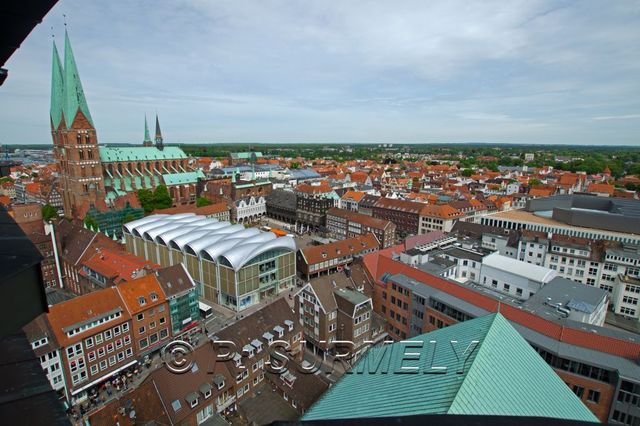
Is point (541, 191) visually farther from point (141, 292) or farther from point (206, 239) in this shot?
point (141, 292)

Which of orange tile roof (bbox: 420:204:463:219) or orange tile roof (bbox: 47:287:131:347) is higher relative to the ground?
orange tile roof (bbox: 420:204:463:219)

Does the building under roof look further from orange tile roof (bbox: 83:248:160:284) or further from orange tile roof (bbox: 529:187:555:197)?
orange tile roof (bbox: 529:187:555:197)

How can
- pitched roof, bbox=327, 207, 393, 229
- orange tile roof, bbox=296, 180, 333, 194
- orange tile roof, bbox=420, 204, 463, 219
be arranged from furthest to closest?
orange tile roof, bbox=296, 180, 333, 194 < orange tile roof, bbox=420, 204, 463, 219 < pitched roof, bbox=327, 207, 393, 229

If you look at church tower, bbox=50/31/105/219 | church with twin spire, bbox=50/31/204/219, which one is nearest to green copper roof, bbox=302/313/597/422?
church with twin spire, bbox=50/31/204/219

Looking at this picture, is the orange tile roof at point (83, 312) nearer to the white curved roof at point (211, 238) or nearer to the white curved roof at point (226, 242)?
the white curved roof at point (226, 242)

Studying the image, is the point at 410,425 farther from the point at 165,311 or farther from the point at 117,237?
the point at 117,237

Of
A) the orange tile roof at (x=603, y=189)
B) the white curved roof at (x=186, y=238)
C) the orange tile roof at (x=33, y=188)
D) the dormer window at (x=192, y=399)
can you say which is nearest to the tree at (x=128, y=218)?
the white curved roof at (x=186, y=238)

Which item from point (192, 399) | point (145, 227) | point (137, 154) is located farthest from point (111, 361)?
point (137, 154)

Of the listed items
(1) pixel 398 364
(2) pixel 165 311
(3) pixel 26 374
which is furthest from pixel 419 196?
(3) pixel 26 374
